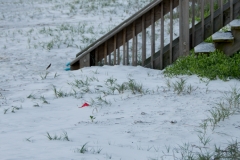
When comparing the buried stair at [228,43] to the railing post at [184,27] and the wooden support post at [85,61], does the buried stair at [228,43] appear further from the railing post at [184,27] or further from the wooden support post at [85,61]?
the wooden support post at [85,61]

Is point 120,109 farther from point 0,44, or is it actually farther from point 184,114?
point 0,44

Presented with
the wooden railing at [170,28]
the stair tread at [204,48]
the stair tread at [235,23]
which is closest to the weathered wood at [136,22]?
the wooden railing at [170,28]

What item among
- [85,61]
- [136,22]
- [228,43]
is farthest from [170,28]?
[85,61]

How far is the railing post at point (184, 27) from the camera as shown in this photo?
22.4 feet

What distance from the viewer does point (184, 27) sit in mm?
6895

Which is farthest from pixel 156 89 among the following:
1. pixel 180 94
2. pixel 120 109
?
pixel 120 109

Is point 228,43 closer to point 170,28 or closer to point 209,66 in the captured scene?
point 209,66

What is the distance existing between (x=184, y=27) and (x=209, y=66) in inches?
33.7

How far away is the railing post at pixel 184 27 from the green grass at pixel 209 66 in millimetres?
198

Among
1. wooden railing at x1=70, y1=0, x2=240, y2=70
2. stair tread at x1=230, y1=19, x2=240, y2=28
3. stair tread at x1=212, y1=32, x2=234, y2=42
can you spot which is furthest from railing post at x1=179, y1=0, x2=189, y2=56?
stair tread at x1=230, y1=19, x2=240, y2=28

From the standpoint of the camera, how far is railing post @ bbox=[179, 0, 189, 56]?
6828mm

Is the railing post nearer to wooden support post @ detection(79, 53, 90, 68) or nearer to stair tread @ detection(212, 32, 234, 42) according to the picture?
stair tread @ detection(212, 32, 234, 42)

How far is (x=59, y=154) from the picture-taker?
3.44m

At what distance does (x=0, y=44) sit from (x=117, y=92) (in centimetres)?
545
